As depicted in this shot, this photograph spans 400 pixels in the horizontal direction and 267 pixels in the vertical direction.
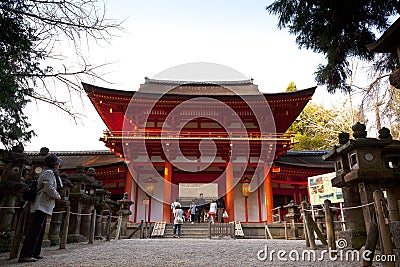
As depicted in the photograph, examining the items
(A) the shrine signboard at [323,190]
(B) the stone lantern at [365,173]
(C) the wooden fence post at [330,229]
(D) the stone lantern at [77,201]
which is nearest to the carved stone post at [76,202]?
(D) the stone lantern at [77,201]

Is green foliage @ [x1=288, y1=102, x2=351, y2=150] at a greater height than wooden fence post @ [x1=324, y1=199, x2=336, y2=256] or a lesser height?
greater

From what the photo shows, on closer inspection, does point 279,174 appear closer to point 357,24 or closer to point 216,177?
point 216,177

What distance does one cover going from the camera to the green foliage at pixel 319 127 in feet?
72.2

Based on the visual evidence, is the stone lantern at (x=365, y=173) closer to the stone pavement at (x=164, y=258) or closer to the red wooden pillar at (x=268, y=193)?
the stone pavement at (x=164, y=258)

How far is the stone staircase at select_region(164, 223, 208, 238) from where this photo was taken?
1198cm

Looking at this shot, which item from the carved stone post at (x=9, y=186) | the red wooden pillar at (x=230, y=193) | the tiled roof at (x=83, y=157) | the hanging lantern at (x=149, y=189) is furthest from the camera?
the tiled roof at (x=83, y=157)

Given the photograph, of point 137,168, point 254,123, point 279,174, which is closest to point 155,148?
point 137,168

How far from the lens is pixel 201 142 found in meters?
15.0

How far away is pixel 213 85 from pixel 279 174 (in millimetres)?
7231

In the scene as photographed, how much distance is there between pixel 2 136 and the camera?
15.7 feet

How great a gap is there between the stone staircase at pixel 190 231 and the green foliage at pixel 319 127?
1183 centimetres

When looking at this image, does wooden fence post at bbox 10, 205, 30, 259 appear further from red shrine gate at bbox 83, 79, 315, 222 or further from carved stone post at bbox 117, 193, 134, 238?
red shrine gate at bbox 83, 79, 315, 222

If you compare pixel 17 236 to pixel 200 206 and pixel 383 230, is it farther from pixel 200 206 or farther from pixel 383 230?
pixel 200 206

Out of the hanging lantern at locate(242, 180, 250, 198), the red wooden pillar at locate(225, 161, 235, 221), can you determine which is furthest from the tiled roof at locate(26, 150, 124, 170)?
the hanging lantern at locate(242, 180, 250, 198)
